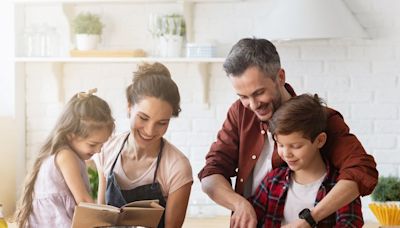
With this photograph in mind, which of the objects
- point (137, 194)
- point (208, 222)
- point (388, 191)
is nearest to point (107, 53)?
point (208, 222)

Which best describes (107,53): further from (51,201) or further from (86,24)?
(51,201)

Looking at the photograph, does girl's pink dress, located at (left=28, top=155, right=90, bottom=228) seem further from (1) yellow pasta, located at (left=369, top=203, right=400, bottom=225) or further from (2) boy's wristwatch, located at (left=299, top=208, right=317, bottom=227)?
(1) yellow pasta, located at (left=369, top=203, right=400, bottom=225)

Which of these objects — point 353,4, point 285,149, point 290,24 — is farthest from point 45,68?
point 285,149

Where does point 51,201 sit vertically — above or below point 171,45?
below

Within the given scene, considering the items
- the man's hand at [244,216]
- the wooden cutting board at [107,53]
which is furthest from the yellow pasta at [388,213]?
→ the wooden cutting board at [107,53]

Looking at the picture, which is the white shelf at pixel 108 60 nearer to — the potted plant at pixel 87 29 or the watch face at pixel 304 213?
the potted plant at pixel 87 29

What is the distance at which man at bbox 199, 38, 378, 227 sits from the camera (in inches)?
101

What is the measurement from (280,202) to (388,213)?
606 millimetres

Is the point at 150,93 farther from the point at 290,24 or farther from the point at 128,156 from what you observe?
the point at 290,24

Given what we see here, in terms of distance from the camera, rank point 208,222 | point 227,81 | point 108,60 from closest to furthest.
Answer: point 208,222
point 108,60
point 227,81

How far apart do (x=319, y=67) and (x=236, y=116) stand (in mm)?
1759

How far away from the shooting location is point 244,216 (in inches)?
103

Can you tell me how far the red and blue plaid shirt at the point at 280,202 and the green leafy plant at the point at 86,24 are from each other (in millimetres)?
2064

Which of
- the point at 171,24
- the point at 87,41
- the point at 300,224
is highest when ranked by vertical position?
the point at 171,24
